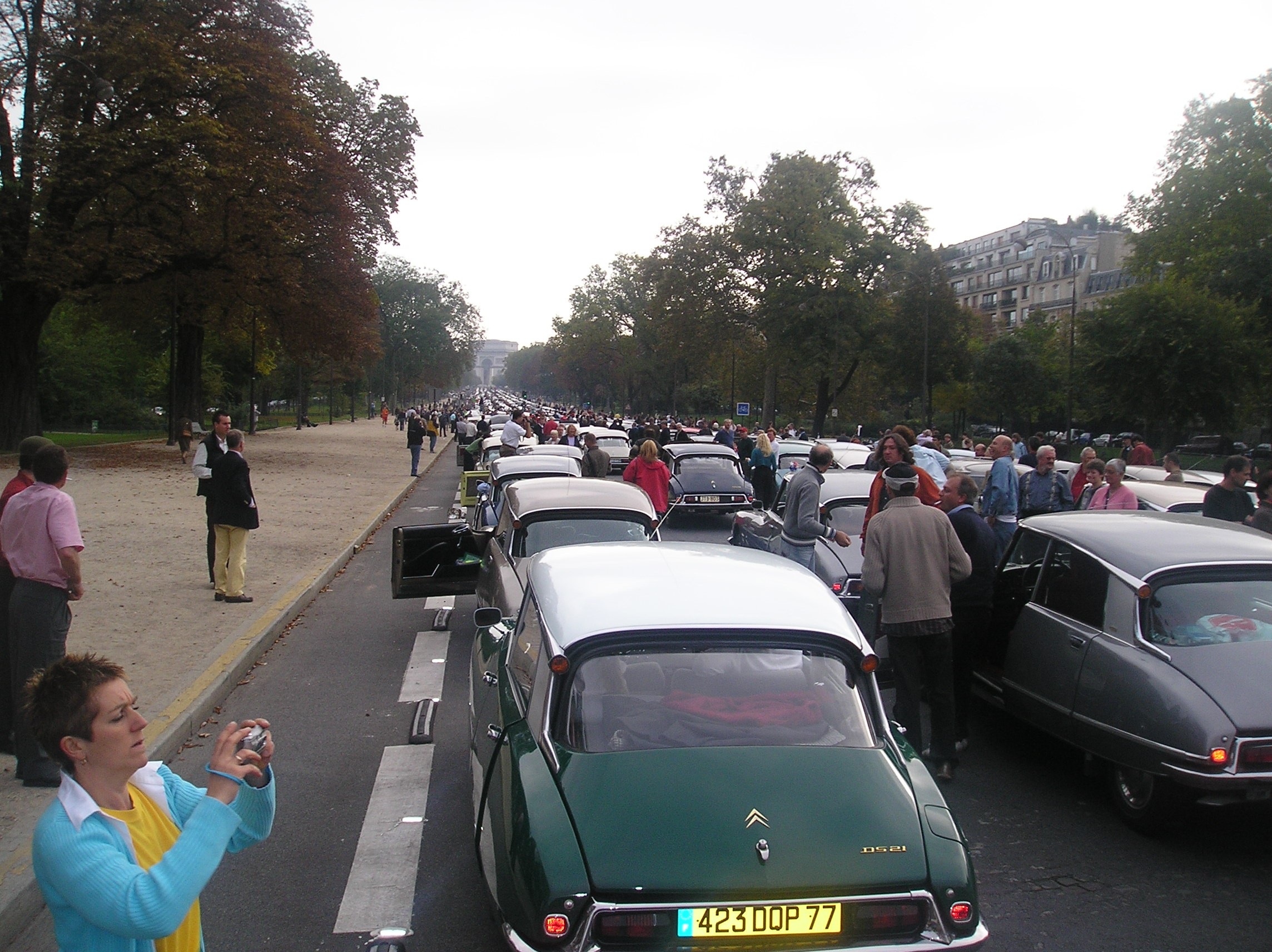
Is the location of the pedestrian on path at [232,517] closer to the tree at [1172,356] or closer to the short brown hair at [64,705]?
the short brown hair at [64,705]

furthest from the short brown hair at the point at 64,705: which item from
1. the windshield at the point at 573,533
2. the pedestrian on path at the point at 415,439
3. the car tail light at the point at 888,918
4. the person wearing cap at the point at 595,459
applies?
the pedestrian on path at the point at 415,439

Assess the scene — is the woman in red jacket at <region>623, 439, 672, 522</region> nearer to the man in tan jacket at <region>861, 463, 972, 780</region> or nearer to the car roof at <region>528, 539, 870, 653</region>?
the man in tan jacket at <region>861, 463, 972, 780</region>

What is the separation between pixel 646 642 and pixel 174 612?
8.03m

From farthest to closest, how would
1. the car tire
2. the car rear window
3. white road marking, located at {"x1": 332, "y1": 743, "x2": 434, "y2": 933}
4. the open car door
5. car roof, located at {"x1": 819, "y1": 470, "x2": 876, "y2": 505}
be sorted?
car roof, located at {"x1": 819, "y1": 470, "x2": 876, "y2": 505}
the open car door
the car tire
white road marking, located at {"x1": 332, "y1": 743, "x2": 434, "y2": 933}
the car rear window

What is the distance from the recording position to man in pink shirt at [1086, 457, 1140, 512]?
430 inches

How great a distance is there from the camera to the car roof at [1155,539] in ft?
19.7

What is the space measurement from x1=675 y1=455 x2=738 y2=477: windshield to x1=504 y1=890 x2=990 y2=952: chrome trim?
56.3 feet

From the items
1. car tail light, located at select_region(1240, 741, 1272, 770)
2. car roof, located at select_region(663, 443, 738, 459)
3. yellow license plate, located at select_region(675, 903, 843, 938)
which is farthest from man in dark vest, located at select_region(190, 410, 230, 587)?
car roof, located at select_region(663, 443, 738, 459)

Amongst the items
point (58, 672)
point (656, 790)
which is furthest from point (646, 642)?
point (58, 672)

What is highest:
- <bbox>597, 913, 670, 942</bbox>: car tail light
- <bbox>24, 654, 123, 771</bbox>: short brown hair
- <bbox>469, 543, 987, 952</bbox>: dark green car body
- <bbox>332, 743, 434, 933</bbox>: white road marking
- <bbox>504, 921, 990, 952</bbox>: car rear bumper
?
<bbox>24, 654, 123, 771</bbox>: short brown hair

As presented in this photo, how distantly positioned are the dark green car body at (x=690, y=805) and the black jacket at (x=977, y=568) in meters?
2.54

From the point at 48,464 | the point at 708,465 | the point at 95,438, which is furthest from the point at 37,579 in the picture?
the point at 95,438

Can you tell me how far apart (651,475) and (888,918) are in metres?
11.2

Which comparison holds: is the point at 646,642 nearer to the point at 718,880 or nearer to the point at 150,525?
the point at 718,880
